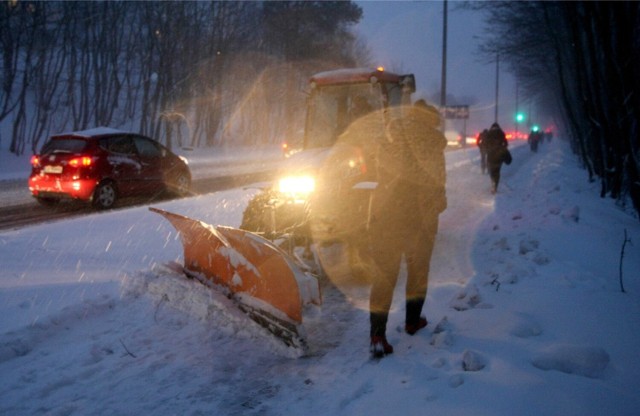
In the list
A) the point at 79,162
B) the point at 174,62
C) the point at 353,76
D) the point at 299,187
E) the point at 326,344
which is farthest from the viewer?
the point at 174,62

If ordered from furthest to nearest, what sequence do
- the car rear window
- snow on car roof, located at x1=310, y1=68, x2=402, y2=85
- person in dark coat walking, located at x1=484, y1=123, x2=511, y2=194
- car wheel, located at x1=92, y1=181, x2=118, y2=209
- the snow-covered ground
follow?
person in dark coat walking, located at x1=484, y1=123, x2=511, y2=194
car wheel, located at x1=92, y1=181, x2=118, y2=209
the car rear window
snow on car roof, located at x1=310, y1=68, x2=402, y2=85
the snow-covered ground

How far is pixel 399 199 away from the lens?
13.1 ft

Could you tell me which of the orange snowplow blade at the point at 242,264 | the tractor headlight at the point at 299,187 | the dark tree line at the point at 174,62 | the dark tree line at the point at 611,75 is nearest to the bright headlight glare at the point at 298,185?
the tractor headlight at the point at 299,187

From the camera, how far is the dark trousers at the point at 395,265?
391cm

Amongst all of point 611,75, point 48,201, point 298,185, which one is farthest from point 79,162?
point 611,75

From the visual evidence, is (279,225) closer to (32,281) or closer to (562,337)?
(32,281)

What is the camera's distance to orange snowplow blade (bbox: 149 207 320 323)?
388 centimetres

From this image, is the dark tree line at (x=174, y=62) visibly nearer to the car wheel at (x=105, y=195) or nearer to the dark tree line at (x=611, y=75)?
the dark tree line at (x=611, y=75)

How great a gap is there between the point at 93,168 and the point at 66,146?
0.76 m

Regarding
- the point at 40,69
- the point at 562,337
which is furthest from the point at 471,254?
the point at 40,69

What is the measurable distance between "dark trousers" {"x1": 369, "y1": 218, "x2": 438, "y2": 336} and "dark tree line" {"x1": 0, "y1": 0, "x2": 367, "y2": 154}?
23.4m

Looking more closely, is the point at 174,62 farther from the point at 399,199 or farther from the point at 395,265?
the point at 395,265

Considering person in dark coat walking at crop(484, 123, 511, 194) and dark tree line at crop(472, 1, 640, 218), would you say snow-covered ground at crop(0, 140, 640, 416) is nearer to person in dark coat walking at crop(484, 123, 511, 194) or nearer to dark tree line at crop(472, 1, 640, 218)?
dark tree line at crop(472, 1, 640, 218)

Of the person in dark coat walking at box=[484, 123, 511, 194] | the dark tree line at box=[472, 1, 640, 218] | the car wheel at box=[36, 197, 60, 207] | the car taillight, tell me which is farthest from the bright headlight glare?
the person in dark coat walking at box=[484, 123, 511, 194]
